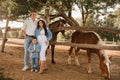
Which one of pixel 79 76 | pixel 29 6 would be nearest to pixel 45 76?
pixel 79 76

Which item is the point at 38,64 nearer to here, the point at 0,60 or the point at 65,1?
the point at 0,60

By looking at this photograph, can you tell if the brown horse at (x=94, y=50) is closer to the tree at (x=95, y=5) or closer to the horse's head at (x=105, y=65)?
the horse's head at (x=105, y=65)

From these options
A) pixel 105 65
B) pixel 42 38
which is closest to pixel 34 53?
pixel 42 38

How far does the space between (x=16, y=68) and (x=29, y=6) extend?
15.5 feet

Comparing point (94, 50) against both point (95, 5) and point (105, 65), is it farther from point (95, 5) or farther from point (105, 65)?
point (95, 5)

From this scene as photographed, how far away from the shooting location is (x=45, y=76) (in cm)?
836

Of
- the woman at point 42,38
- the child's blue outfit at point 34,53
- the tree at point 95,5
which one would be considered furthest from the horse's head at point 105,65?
the tree at point 95,5

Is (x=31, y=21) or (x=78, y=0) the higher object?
(x=78, y=0)

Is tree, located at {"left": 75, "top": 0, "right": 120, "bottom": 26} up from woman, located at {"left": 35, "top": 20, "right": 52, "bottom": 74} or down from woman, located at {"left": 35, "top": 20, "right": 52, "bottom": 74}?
up

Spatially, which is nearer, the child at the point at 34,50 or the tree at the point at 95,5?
the child at the point at 34,50

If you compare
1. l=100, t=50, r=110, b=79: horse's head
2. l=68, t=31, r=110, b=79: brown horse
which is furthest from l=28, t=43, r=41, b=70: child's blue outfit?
l=100, t=50, r=110, b=79: horse's head

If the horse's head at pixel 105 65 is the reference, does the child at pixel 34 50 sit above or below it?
above

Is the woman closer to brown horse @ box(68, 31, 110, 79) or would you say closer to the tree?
brown horse @ box(68, 31, 110, 79)

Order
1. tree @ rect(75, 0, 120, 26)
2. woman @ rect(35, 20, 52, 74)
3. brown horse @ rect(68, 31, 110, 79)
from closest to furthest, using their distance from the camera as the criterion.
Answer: woman @ rect(35, 20, 52, 74), brown horse @ rect(68, 31, 110, 79), tree @ rect(75, 0, 120, 26)
